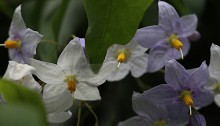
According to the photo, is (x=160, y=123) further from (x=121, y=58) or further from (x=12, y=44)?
(x=12, y=44)

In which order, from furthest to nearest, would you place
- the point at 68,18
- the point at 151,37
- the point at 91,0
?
the point at 68,18 < the point at 151,37 < the point at 91,0

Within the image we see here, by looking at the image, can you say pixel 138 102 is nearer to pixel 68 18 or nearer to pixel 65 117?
pixel 65 117

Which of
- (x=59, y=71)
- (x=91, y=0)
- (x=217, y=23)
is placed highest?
(x=91, y=0)

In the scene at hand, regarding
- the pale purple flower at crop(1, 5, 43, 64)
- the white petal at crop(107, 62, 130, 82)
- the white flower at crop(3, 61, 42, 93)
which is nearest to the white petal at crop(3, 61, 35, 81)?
the white flower at crop(3, 61, 42, 93)

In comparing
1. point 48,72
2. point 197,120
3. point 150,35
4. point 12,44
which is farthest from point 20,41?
point 197,120

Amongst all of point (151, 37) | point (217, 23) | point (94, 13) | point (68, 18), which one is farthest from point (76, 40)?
point (217, 23)

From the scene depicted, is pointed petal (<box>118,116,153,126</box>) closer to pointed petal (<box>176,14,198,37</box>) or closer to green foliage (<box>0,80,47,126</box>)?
pointed petal (<box>176,14,198,37</box>)
